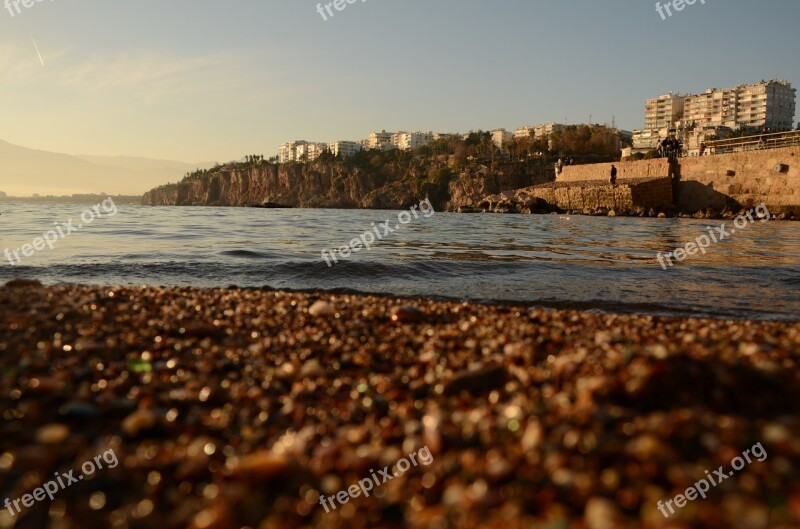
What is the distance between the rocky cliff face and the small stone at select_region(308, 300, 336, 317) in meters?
95.9

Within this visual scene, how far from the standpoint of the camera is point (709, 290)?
9.85 m

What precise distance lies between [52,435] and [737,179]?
52670 millimetres

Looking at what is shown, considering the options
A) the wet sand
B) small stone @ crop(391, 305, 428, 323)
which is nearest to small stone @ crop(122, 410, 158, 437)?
the wet sand

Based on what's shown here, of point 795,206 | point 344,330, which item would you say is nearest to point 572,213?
point 795,206

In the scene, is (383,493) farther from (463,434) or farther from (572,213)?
(572,213)

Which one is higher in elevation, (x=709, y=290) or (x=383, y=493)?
(x=383, y=493)

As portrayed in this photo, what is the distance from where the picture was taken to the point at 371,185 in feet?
502

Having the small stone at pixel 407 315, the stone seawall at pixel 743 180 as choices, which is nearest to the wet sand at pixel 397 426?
the small stone at pixel 407 315

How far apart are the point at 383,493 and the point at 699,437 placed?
160 cm

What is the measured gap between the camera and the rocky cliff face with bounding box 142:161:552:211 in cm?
10450

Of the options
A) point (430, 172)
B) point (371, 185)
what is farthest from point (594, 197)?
point (371, 185)

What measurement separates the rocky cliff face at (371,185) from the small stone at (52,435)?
99357 millimetres

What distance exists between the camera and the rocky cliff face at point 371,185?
343 ft

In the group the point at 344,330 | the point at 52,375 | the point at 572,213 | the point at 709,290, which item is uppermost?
the point at 52,375
